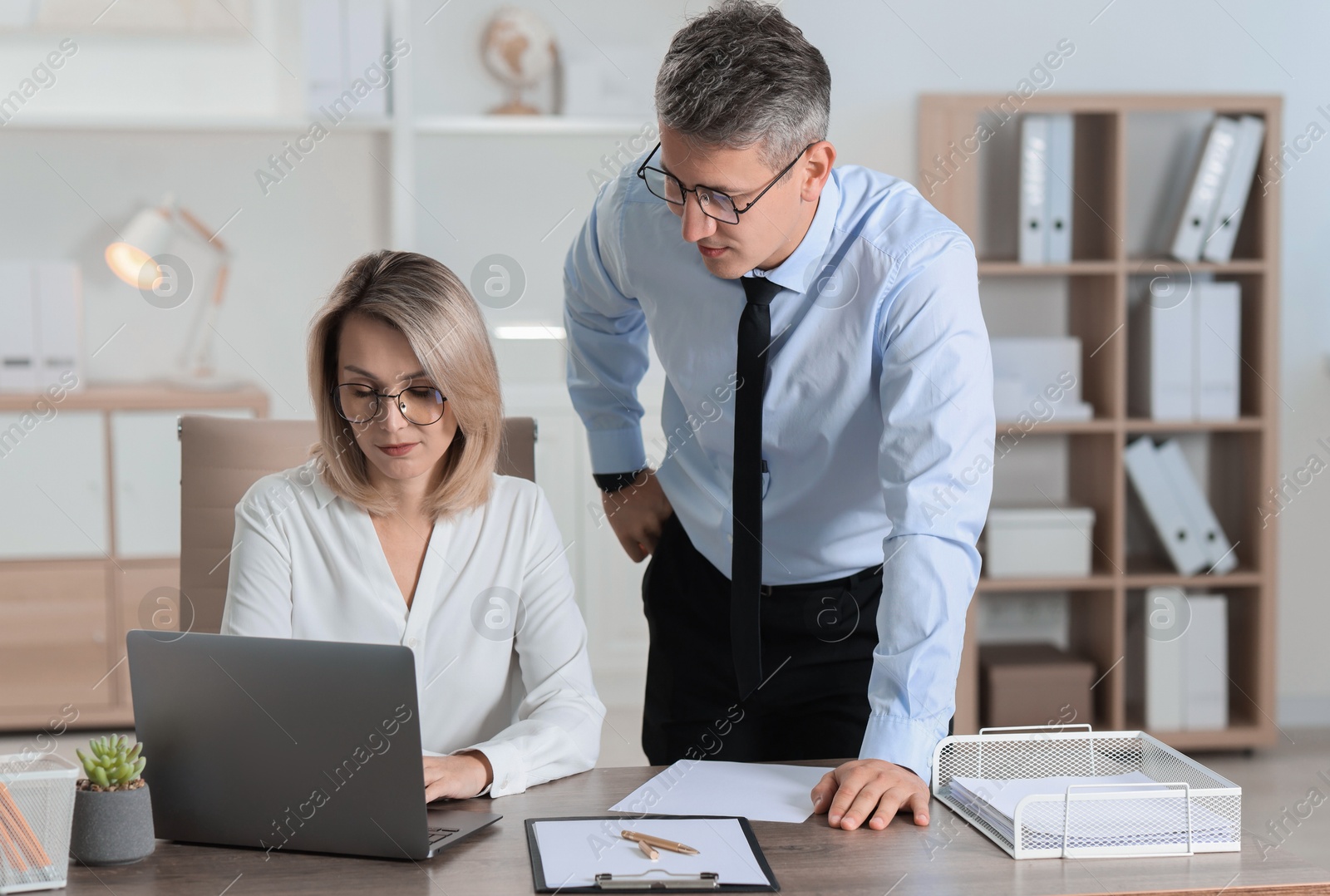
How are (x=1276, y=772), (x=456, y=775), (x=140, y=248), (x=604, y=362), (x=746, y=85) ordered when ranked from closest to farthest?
(x=456, y=775) < (x=746, y=85) < (x=604, y=362) < (x=1276, y=772) < (x=140, y=248)

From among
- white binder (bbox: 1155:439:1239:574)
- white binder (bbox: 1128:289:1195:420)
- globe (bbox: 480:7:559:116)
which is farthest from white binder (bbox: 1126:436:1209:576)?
globe (bbox: 480:7:559:116)

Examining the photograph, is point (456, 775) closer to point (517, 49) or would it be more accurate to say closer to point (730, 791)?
point (730, 791)

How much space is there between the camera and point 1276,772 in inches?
122

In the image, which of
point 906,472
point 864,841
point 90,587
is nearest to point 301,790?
point 864,841

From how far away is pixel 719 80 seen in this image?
127cm

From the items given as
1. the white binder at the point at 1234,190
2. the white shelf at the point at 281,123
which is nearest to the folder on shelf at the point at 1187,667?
the white binder at the point at 1234,190

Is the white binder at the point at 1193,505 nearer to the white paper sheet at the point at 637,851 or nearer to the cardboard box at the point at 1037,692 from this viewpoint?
the cardboard box at the point at 1037,692

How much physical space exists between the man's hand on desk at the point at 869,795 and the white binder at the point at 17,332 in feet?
9.80

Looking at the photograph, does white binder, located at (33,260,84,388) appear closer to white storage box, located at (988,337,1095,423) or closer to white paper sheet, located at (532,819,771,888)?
white storage box, located at (988,337,1095,423)

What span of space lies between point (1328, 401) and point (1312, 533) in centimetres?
38

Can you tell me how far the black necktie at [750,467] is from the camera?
4.80ft

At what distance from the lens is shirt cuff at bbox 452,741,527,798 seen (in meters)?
1.19

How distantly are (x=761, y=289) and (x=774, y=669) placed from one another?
504 millimetres

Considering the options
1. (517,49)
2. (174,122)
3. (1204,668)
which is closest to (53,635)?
(174,122)
